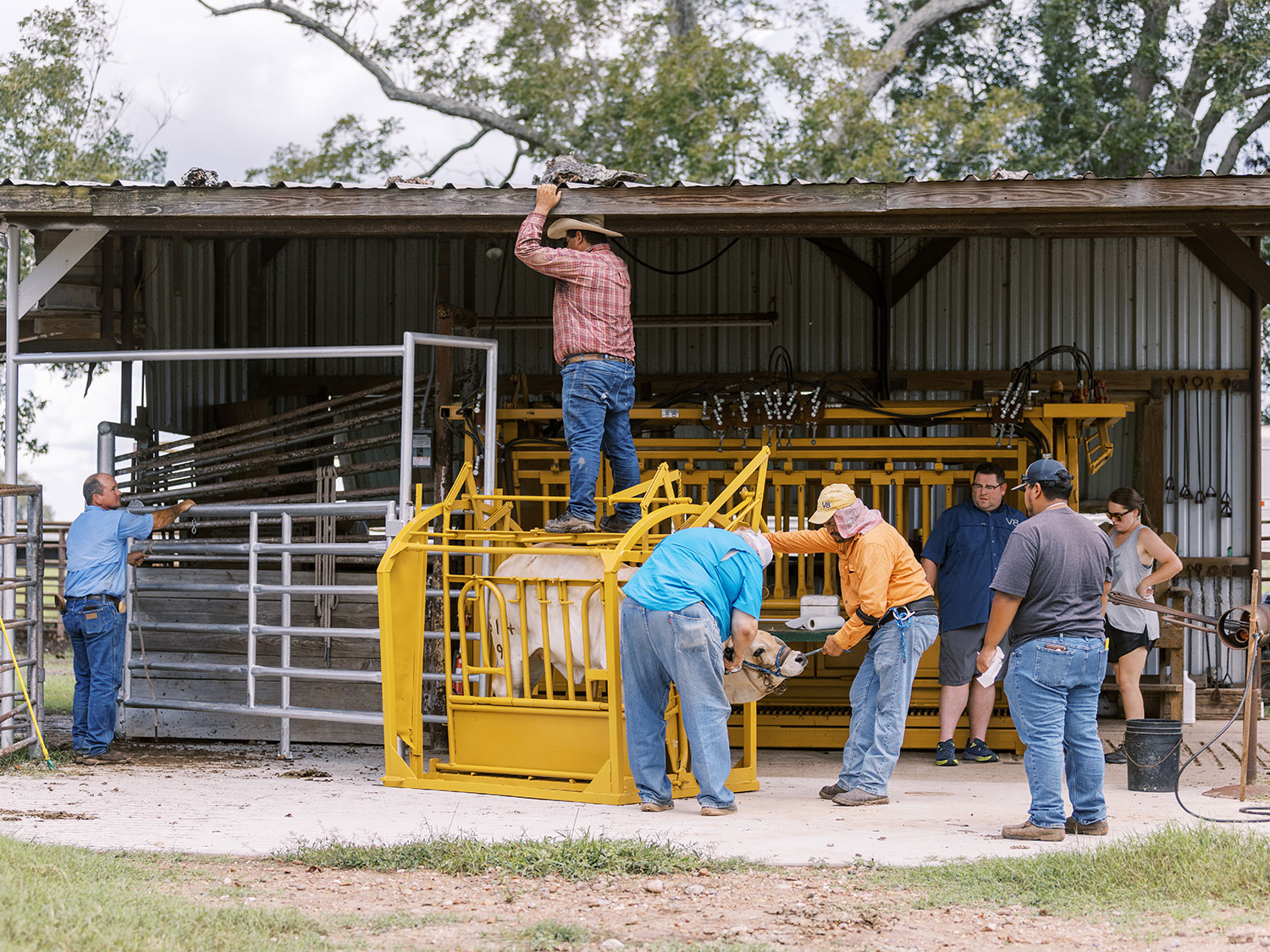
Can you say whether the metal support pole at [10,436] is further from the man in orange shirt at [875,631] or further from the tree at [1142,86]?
the tree at [1142,86]

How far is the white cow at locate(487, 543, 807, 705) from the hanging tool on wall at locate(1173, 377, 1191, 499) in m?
5.37

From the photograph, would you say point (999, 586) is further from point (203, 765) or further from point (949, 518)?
point (203, 765)

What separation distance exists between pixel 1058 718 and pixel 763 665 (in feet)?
5.27

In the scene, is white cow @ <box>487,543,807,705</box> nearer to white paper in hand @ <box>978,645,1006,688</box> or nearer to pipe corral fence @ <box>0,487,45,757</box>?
white paper in hand @ <box>978,645,1006,688</box>

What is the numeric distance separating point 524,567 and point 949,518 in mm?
2963

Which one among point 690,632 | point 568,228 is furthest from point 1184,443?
point 690,632

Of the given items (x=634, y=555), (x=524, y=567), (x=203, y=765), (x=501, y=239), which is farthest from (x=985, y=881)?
(x=501, y=239)

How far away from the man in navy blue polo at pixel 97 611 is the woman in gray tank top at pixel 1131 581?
641 cm

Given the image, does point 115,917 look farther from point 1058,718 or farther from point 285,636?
point 1058,718

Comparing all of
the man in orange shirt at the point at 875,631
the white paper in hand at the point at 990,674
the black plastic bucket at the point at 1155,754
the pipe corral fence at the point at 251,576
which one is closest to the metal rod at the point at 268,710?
the pipe corral fence at the point at 251,576

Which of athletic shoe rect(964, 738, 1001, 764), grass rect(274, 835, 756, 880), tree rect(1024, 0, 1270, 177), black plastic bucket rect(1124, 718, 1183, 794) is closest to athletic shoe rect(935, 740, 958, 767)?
athletic shoe rect(964, 738, 1001, 764)

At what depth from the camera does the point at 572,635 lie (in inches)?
300

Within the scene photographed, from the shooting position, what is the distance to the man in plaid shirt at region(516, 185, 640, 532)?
7977 millimetres

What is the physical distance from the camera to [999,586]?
6.39m
